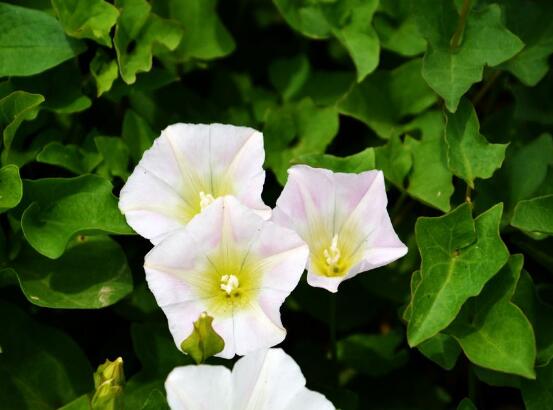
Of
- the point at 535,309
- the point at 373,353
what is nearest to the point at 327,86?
the point at 373,353

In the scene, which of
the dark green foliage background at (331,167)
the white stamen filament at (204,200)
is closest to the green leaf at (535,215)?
the dark green foliage background at (331,167)

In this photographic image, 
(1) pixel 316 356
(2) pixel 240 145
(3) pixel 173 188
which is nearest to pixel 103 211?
(3) pixel 173 188

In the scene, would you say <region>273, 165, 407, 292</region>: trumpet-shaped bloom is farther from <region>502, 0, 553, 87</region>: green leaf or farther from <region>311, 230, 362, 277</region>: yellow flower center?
<region>502, 0, 553, 87</region>: green leaf

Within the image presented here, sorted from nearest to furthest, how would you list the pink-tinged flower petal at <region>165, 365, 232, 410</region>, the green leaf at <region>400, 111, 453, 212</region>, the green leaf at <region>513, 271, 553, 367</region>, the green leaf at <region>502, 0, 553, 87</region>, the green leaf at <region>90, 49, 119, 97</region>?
the pink-tinged flower petal at <region>165, 365, 232, 410</region>
the green leaf at <region>513, 271, 553, 367</region>
the green leaf at <region>400, 111, 453, 212</region>
the green leaf at <region>90, 49, 119, 97</region>
the green leaf at <region>502, 0, 553, 87</region>

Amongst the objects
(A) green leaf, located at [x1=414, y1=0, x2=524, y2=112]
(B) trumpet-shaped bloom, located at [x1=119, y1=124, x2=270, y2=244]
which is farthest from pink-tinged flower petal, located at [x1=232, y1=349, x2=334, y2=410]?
(A) green leaf, located at [x1=414, y1=0, x2=524, y2=112]

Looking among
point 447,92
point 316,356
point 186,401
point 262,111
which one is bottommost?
point 316,356

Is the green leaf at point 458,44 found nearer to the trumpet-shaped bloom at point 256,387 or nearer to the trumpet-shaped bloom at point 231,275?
the trumpet-shaped bloom at point 231,275

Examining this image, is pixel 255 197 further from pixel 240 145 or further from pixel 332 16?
pixel 332 16

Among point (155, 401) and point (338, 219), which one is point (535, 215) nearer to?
point (338, 219)
